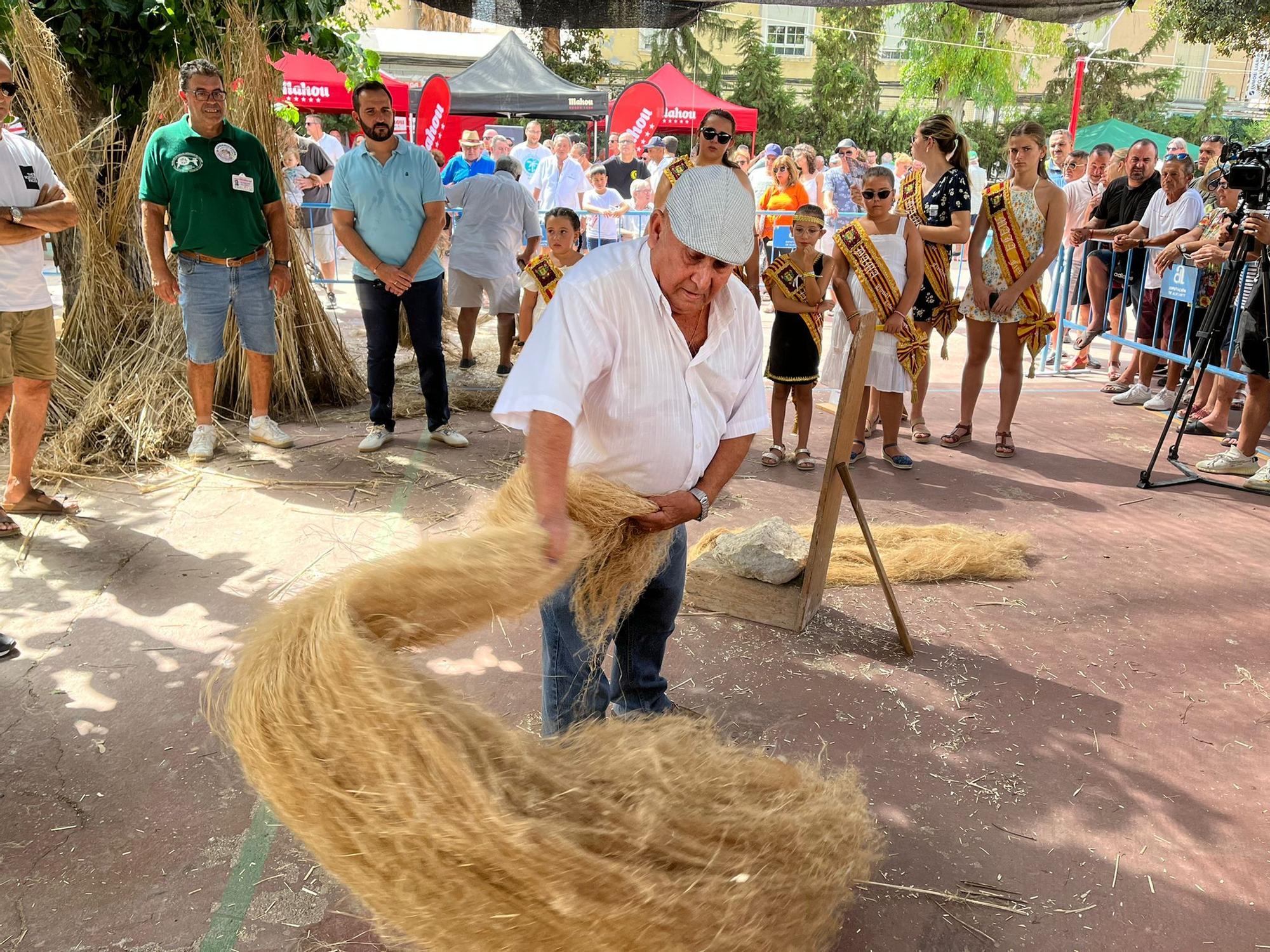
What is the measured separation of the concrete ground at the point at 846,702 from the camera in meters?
2.34

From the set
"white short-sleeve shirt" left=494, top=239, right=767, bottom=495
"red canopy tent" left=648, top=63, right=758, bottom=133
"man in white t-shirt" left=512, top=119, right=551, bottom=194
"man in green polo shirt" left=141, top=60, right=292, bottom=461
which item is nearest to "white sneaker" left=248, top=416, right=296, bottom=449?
"man in green polo shirt" left=141, top=60, right=292, bottom=461

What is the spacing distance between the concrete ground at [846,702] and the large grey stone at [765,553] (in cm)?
26

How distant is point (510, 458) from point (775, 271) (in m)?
1.98

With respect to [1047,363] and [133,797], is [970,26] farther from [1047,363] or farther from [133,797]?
[133,797]

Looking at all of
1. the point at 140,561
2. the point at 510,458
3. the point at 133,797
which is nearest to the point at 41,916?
the point at 133,797

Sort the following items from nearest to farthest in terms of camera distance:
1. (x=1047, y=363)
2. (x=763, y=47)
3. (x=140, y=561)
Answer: (x=140, y=561), (x=1047, y=363), (x=763, y=47)

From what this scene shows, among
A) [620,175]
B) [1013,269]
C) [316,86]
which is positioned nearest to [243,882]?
[1013,269]

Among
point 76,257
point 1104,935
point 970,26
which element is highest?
point 970,26

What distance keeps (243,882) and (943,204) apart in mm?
5393

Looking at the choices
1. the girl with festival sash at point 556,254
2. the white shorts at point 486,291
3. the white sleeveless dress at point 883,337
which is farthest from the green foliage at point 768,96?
the white sleeveless dress at point 883,337

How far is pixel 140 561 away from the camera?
14.0ft

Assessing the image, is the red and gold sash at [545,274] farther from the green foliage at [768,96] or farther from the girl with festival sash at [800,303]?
the green foliage at [768,96]

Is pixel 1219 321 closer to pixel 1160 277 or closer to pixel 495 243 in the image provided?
pixel 1160 277

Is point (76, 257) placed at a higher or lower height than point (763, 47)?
lower
